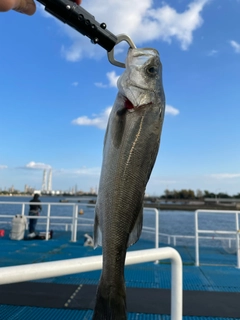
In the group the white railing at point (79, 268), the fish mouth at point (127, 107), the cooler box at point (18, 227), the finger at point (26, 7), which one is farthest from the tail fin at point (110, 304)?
the cooler box at point (18, 227)

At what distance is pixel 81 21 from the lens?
48.6 inches

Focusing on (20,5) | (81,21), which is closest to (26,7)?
(20,5)

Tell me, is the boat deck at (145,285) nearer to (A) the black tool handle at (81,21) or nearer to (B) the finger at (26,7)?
(A) the black tool handle at (81,21)

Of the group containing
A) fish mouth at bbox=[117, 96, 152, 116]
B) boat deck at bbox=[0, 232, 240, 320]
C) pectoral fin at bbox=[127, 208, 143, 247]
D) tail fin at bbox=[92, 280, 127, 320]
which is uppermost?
fish mouth at bbox=[117, 96, 152, 116]

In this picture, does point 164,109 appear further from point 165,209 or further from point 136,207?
point 165,209

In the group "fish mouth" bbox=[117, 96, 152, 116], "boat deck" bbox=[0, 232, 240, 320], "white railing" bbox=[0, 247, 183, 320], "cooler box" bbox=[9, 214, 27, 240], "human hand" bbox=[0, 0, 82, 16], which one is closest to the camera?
"human hand" bbox=[0, 0, 82, 16]

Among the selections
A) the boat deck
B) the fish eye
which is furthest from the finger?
the boat deck

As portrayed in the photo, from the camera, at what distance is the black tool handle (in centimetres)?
116

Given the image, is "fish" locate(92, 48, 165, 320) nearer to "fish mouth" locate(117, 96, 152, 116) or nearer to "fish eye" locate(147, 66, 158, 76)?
"fish mouth" locate(117, 96, 152, 116)

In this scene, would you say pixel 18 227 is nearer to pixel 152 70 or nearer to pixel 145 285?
pixel 145 285

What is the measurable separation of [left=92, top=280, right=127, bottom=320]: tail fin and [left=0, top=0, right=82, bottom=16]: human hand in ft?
3.79

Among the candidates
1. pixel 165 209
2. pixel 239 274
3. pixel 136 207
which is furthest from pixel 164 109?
pixel 165 209

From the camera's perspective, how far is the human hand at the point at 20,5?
103 cm

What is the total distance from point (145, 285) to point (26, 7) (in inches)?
207
